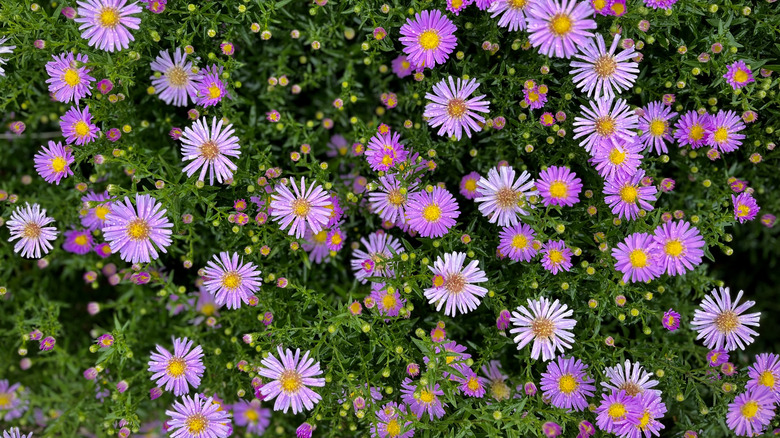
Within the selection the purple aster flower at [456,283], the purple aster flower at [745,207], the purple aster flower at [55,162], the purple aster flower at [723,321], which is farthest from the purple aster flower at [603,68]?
the purple aster flower at [55,162]

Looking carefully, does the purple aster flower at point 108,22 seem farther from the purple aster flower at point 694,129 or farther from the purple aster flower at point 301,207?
the purple aster flower at point 694,129

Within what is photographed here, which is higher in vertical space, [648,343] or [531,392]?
[648,343]

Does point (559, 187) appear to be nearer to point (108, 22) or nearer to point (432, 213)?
point (432, 213)

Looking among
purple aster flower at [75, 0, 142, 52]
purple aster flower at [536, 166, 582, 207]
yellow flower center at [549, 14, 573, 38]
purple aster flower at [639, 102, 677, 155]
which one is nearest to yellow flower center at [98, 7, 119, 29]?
purple aster flower at [75, 0, 142, 52]

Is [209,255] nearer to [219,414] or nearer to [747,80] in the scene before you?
[219,414]

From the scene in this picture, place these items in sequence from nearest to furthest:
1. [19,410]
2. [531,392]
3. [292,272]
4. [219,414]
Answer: [531,392] < [219,414] < [292,272] < [19,410]

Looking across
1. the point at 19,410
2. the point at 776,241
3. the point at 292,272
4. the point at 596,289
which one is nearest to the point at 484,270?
the point at 596,289

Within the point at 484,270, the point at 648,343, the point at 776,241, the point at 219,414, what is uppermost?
the point at 776,241
